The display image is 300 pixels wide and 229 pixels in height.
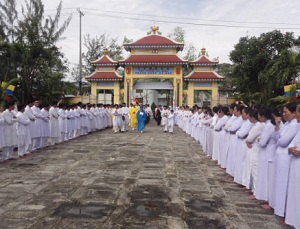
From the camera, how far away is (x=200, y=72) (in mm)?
27547

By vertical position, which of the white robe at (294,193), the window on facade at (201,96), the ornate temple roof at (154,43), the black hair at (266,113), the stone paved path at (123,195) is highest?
the ornate temple roof at (154,43)

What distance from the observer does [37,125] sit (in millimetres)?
10453

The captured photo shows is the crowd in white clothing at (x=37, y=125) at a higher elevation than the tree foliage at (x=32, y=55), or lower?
lower

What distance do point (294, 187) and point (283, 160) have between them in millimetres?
430

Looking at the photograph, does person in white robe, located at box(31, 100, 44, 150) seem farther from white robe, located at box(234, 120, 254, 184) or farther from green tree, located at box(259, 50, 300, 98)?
green tree, located at box(259, 50, 300, 98)

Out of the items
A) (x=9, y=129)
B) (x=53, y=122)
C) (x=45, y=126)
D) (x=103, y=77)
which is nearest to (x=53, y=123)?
(x=53, y=122)

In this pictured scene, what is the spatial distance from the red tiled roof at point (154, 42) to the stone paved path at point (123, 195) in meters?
19.4

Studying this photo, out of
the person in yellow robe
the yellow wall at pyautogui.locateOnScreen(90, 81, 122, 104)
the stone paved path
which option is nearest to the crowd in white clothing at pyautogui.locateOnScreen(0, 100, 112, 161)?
the stone paved path

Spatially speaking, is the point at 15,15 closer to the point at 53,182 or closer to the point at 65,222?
the point at 53,182

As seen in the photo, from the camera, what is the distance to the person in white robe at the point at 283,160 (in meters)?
4.25

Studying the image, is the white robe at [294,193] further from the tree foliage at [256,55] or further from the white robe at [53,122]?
the tree foliage at [256,55]

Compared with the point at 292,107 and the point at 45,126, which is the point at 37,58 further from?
the point at 292,107

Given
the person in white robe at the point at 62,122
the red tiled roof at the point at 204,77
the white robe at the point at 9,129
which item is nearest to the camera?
the white robe at the point at 9,129

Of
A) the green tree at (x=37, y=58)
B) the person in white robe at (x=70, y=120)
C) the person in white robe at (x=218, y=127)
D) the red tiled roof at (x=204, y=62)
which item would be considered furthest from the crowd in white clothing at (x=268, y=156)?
the red tiled roof at (x=204, y=62)
